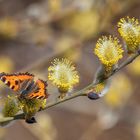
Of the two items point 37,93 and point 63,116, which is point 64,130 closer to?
point 63,116

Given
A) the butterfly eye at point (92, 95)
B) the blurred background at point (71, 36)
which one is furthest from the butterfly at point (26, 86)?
the blurred background at point (71, 36)

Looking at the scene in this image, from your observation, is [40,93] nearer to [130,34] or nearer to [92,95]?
[92,95]

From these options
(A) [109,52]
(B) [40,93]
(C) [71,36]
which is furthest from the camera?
(C) [71,36]

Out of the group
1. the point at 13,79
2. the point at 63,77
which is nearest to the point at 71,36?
the point at 63,77

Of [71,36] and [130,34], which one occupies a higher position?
[71,36]

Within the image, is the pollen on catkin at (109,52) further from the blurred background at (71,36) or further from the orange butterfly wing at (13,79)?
the blurred background at (71,36)

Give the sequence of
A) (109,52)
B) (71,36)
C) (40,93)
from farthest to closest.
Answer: (71,36) → (109,52) → (40,93)

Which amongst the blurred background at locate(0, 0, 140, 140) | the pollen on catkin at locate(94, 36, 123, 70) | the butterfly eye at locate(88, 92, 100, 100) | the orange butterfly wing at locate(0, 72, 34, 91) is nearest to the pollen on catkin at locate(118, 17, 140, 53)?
the pollen on catkin at locate(94, 36, 123, 70)
